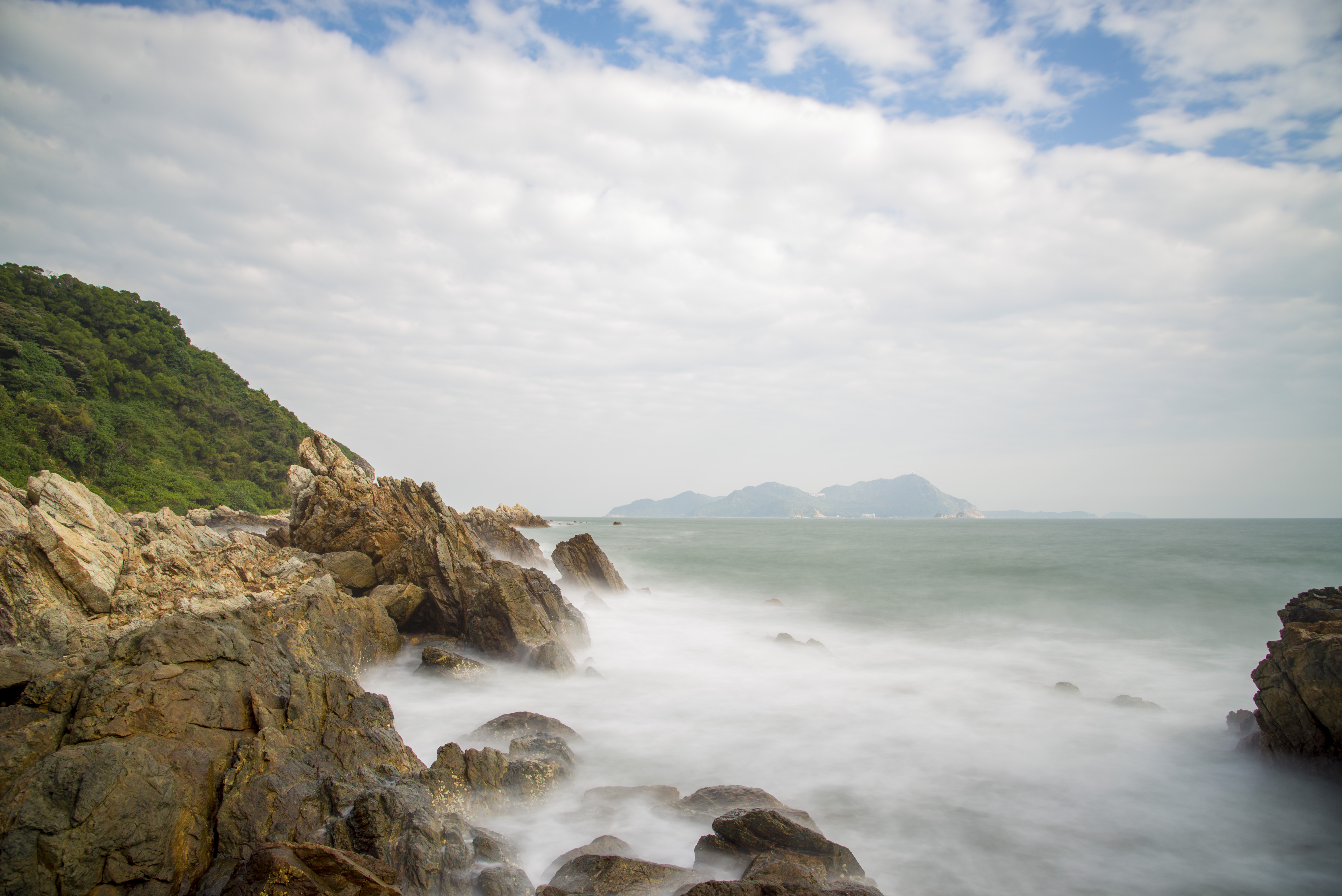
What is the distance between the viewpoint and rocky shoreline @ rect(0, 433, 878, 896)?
4.46 meters

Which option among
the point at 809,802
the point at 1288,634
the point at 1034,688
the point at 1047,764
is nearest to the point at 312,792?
the point at 809,802

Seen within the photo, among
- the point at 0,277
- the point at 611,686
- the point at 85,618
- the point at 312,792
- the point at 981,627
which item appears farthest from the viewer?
the point at 0,277

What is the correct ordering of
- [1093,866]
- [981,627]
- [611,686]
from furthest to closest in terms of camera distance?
1. [981,627]
2. [611,686]
3. [1093,866]

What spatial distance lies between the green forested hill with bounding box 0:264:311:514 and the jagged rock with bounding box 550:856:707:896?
3576 centimetres

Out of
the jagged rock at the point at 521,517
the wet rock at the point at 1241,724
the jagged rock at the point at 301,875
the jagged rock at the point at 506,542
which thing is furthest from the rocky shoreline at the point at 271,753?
the jagged rock at the point at 521,517

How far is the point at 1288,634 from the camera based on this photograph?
29.7 feet

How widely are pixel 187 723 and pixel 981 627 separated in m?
24.9

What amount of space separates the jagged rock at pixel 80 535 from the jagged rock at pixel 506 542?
66.6 ft

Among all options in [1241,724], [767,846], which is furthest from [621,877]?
[1241,724]

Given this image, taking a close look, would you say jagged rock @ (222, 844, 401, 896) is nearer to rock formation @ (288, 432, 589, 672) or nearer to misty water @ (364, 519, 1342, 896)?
misty water @ (364, 519, 1342, 896)

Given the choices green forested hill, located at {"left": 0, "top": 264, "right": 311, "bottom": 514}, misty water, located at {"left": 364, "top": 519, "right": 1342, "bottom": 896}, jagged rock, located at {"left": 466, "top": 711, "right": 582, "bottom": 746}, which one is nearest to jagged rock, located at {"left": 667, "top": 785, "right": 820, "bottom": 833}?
misty water, located at {"left": 364, "top": 519, "right": 1342, "bottom": 896}

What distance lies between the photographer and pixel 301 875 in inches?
166

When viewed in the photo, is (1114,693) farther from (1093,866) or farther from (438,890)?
(438,890)

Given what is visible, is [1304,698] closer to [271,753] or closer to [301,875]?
[301,875]
